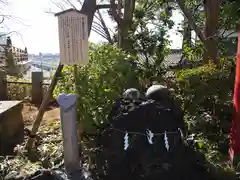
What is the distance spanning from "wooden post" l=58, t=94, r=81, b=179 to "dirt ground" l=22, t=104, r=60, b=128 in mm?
3408

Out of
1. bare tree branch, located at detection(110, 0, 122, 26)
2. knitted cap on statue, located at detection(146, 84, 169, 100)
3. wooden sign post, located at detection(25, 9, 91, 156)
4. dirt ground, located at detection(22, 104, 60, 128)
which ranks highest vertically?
bare tree branch, located at detection(110, 0, 122, 26)

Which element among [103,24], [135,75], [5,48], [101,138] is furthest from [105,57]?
[103,24]

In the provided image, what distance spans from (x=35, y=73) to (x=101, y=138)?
616 cm

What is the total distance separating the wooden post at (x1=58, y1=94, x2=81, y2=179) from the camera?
3422 millimetres

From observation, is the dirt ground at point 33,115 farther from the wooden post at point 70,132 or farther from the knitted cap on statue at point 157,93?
the knitted cap on statue at point 157,93

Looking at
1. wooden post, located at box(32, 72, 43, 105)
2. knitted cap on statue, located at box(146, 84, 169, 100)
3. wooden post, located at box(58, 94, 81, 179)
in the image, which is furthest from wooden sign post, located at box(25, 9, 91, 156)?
wooden post, located at box(32, 72, 43, 105)

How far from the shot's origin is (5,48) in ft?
41.2

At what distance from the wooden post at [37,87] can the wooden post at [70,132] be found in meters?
6.02

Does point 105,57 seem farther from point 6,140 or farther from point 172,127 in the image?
point 6,140

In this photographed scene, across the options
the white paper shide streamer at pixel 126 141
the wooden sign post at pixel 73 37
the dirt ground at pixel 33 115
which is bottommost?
the dirt ground at pixel 33 115

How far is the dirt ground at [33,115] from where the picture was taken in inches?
281

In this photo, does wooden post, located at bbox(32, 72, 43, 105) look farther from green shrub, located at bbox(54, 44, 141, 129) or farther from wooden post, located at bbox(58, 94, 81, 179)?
wooden post, located at bbox(58, 94, 81, 179)

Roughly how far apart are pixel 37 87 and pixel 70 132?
614cm

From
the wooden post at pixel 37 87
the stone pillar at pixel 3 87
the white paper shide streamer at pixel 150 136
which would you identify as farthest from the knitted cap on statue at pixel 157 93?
the stone pillar at pixel 3 87
